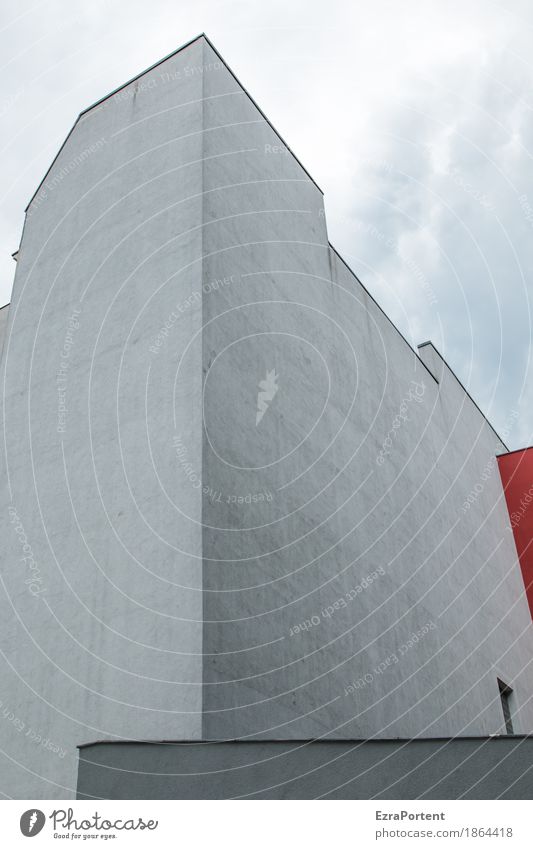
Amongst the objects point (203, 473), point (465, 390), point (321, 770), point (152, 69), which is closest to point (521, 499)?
point (465, 390)

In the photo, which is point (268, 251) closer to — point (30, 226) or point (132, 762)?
point (30, 226)

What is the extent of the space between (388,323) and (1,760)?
35.6 feet

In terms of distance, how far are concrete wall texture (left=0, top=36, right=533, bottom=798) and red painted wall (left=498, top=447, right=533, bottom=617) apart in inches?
148

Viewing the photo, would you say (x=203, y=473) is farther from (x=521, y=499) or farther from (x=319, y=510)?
(x=521, y=499)

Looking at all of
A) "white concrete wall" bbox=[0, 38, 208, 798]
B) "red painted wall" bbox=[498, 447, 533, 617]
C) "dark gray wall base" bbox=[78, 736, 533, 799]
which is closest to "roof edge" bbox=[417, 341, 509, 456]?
"red painted wall" bbox=[498, 447, 533, 617]

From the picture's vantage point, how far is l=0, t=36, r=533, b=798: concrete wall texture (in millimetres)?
9141

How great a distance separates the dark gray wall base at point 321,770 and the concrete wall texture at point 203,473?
3.30 feet

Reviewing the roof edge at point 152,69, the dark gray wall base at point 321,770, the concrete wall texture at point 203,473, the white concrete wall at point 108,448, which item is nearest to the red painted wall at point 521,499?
the concrete wall texture at point 203,473

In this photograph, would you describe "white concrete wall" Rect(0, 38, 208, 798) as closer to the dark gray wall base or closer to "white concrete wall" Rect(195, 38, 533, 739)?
"white concrete wall" Rect(195, 38, 533, 739)

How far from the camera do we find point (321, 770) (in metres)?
6.91

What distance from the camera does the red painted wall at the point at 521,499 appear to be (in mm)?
19688

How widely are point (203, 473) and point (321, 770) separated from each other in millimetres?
3483

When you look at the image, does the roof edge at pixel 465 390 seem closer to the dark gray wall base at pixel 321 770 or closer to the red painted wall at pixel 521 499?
the red painted wall at pixel 521 499
